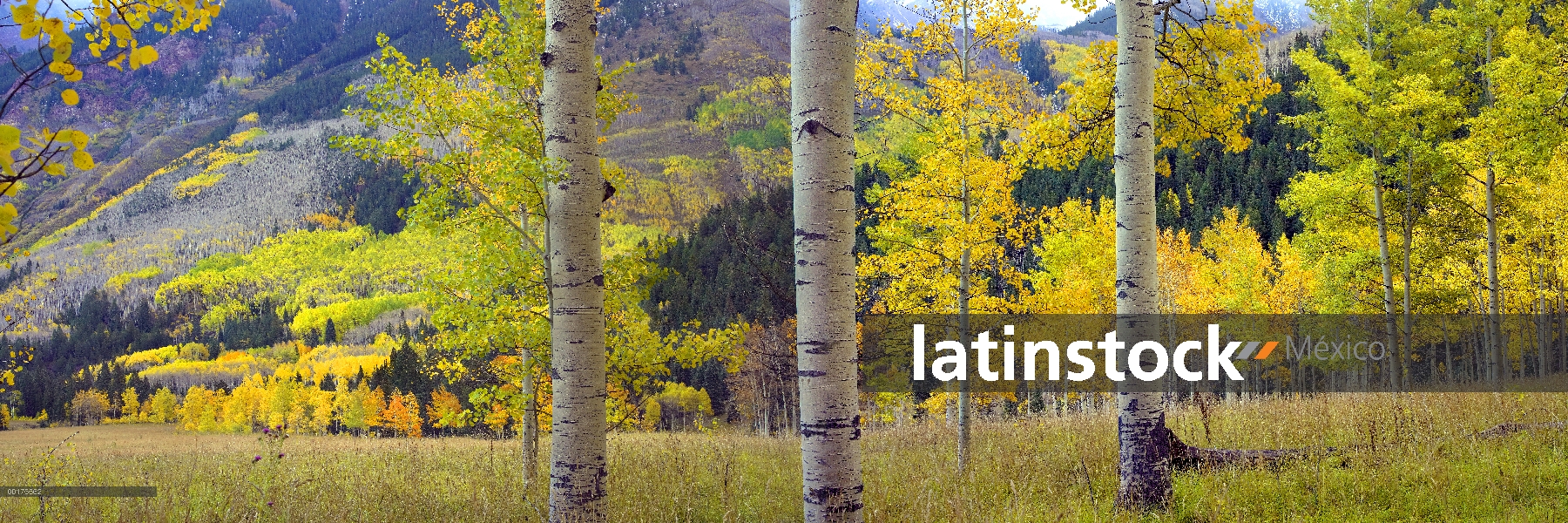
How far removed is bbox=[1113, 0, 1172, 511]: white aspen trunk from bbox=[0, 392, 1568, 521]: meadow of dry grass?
261 millimetres

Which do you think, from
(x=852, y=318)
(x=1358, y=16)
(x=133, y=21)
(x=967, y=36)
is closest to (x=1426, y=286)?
(x=1358, y=16)

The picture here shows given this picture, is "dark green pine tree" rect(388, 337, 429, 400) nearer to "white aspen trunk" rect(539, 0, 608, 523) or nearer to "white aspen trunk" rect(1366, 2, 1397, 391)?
"white aspen trunk" rect(1366, 2, 1397, 391)

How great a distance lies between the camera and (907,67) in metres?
10.8

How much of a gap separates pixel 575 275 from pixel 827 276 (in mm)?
2318

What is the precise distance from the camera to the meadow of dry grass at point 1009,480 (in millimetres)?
5727

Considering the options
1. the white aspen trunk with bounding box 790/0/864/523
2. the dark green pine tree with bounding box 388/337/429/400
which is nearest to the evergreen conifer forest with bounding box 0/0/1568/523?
the white aspen trunk with bounding box 790/0/864/523

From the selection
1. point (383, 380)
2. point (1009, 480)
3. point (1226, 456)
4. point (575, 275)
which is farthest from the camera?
point (383, 380)

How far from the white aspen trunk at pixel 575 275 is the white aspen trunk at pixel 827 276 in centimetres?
209

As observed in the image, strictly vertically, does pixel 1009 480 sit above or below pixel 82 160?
below

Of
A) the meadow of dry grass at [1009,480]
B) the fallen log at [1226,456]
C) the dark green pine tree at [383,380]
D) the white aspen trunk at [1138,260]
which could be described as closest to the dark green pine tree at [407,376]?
the dark green pine tree at [383,380]

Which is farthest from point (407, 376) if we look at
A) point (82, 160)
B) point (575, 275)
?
point (82, 160)

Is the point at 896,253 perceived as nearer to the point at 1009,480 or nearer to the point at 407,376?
the point at 1009,480

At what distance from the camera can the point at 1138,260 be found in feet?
18.9

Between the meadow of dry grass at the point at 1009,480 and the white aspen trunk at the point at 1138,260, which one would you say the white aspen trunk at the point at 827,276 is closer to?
the meadow of dry grass at the point at 1009,480
